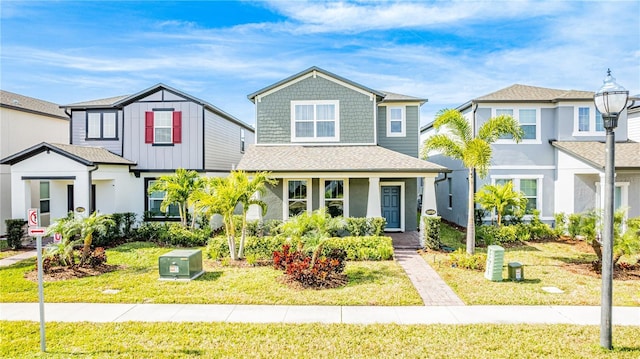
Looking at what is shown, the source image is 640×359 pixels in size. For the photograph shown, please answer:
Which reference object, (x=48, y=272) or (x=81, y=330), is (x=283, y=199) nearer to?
(x=48, y=272)

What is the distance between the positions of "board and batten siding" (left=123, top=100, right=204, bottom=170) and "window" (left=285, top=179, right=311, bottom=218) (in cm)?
493

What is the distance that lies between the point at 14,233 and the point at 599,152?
24.4m

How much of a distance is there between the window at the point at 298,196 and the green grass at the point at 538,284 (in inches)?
224

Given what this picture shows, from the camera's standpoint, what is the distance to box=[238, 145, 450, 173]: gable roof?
14.4 metres

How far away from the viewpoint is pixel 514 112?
17.6 metres

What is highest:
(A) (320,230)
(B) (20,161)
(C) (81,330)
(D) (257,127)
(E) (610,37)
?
(E) (610,37)

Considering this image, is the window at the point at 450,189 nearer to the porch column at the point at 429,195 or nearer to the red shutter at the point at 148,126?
the porch column at the point at 429,195

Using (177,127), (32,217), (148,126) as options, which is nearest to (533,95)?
(177,127)

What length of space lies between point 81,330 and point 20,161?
11.8 meters

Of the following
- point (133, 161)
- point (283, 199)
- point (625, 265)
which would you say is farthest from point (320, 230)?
point (133, 161)

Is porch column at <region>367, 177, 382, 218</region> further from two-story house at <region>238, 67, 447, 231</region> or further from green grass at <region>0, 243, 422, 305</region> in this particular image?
green grass at <region>0, 243, 422, 305</region>

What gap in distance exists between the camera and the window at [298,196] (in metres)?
16.3

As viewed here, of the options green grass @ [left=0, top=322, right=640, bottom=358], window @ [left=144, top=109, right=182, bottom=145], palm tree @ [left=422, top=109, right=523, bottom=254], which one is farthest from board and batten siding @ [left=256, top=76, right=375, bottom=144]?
green grass @ [left=0, top=322, right=640, bottom=358]

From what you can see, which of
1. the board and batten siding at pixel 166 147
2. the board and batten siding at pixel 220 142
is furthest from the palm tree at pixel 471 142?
the board and batten siding at pixel 166 147
